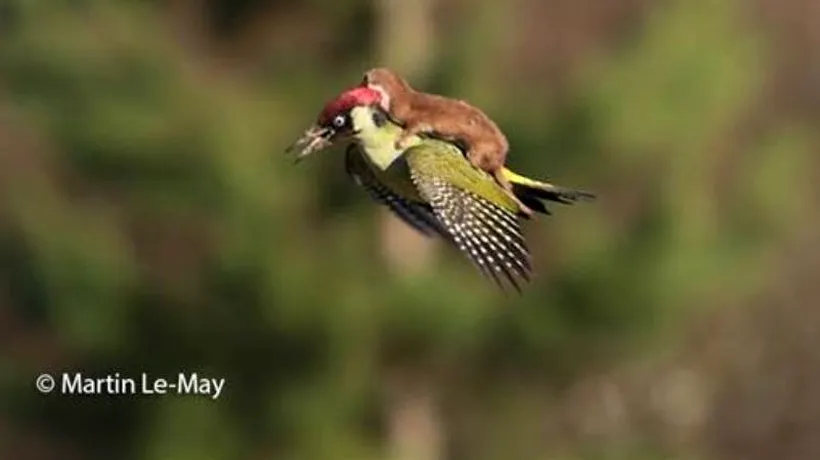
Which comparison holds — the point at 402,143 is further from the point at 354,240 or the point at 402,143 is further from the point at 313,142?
the point at 354,240

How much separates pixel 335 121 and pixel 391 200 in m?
0.04

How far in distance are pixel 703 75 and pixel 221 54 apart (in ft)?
2.00

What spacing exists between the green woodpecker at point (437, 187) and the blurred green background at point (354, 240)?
47.3 inches

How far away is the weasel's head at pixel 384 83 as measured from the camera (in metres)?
0.40

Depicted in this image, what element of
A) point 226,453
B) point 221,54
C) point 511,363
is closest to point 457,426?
point 511,363

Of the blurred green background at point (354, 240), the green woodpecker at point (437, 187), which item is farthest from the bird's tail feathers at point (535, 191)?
the blurred green background at point (354, 240)

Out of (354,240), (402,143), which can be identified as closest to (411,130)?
(402,143)

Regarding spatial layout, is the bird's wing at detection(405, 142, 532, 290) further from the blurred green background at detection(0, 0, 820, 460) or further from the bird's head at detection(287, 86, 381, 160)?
the blurred green background at detection(0, 0, 820, 460)

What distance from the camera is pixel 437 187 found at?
415 millimetres

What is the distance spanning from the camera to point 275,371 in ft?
9.82

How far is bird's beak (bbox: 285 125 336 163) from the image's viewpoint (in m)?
0.39

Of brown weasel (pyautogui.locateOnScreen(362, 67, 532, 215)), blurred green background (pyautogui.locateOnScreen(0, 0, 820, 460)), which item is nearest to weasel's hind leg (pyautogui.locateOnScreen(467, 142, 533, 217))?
brown weasel (pyautogui.locateOnScreen(362, 67, 532, 215))

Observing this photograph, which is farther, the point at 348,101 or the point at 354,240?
the point at 354,240

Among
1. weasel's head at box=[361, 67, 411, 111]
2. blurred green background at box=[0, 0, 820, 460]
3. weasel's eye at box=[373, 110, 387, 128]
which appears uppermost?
blurred green background at box=[0, 0, 820, 460]
